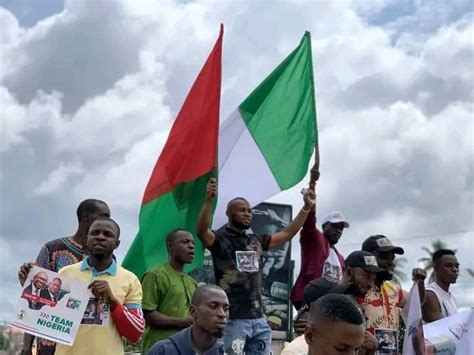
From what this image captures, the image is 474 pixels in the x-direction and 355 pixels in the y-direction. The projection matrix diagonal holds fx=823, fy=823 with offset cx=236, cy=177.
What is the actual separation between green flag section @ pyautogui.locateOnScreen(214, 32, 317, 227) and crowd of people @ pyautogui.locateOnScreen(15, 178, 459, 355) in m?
0.62

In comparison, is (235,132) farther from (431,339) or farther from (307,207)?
(431,339)

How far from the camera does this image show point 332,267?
25.7ft

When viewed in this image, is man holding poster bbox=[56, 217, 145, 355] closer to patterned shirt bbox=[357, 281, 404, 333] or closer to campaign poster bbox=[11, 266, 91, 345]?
campaign poster bbox=[11, 266, 91, 345]

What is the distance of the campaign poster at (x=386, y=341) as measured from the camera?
19.9 feet

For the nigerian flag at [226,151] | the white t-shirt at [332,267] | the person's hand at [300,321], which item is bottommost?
the person's hand at [300,321]

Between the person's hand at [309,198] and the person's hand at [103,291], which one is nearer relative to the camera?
the person's hand at [103,291]

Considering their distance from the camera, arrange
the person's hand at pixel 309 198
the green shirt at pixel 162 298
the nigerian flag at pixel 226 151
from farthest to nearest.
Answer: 1. the nigerian flag at pixel 226 151
2. the person's hand at pixel 309 198
3. the green shirt at pixel 162 298

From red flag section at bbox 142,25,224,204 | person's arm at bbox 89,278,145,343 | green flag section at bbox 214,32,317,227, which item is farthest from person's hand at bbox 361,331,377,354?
green flag section at bbox 214,32,317,227

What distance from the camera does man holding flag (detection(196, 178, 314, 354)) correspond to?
6988mm

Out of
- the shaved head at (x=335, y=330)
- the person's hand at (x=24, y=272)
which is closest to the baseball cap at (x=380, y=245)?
the person's hand at (x=24, y=272)

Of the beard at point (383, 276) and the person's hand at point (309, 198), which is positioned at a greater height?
the person's hand at point (309, 198)

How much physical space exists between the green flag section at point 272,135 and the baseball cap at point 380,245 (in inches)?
57.6

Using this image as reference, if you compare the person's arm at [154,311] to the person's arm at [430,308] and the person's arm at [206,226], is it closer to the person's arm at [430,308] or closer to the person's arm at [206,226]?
the person's arm at [206,226]

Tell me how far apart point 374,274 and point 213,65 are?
11.0 feet
